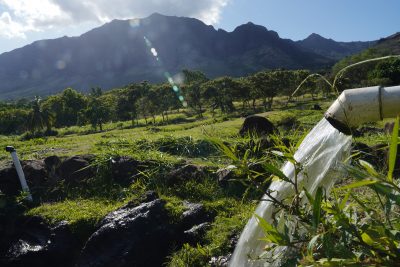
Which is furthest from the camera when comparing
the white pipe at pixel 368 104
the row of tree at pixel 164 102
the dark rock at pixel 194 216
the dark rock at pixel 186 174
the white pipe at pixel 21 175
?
the row of tree at pixel 164 102

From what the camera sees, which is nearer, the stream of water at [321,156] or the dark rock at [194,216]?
the stream of water at [321,156]

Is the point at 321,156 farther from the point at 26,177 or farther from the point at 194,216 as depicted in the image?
the point at 26,177

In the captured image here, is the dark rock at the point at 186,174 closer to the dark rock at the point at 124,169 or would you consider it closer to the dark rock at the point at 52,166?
the dark rock at the point at 124,169

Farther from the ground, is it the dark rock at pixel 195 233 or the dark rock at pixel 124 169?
the dark rock at pixel 124 169

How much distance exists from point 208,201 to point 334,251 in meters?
6.77

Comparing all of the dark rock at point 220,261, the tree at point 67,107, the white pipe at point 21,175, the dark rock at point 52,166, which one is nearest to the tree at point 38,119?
the tree at point 67,107

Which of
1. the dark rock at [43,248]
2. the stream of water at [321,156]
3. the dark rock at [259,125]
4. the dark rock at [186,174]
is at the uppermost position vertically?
the stream of water at [321,156]

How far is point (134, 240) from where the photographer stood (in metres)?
7.28

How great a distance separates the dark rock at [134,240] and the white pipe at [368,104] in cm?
543

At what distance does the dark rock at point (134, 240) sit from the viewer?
713cm

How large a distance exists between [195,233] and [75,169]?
5.00m

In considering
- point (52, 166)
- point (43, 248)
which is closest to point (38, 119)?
point (52, 166)

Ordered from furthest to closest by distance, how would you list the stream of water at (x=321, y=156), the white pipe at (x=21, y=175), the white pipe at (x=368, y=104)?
the white pipe at (x=21, y=175)
the stream of water at (x=321, y=156)
the white pipe at (x=368, y=104)

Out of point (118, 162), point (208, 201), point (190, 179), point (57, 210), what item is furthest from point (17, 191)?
point (208, 201)
